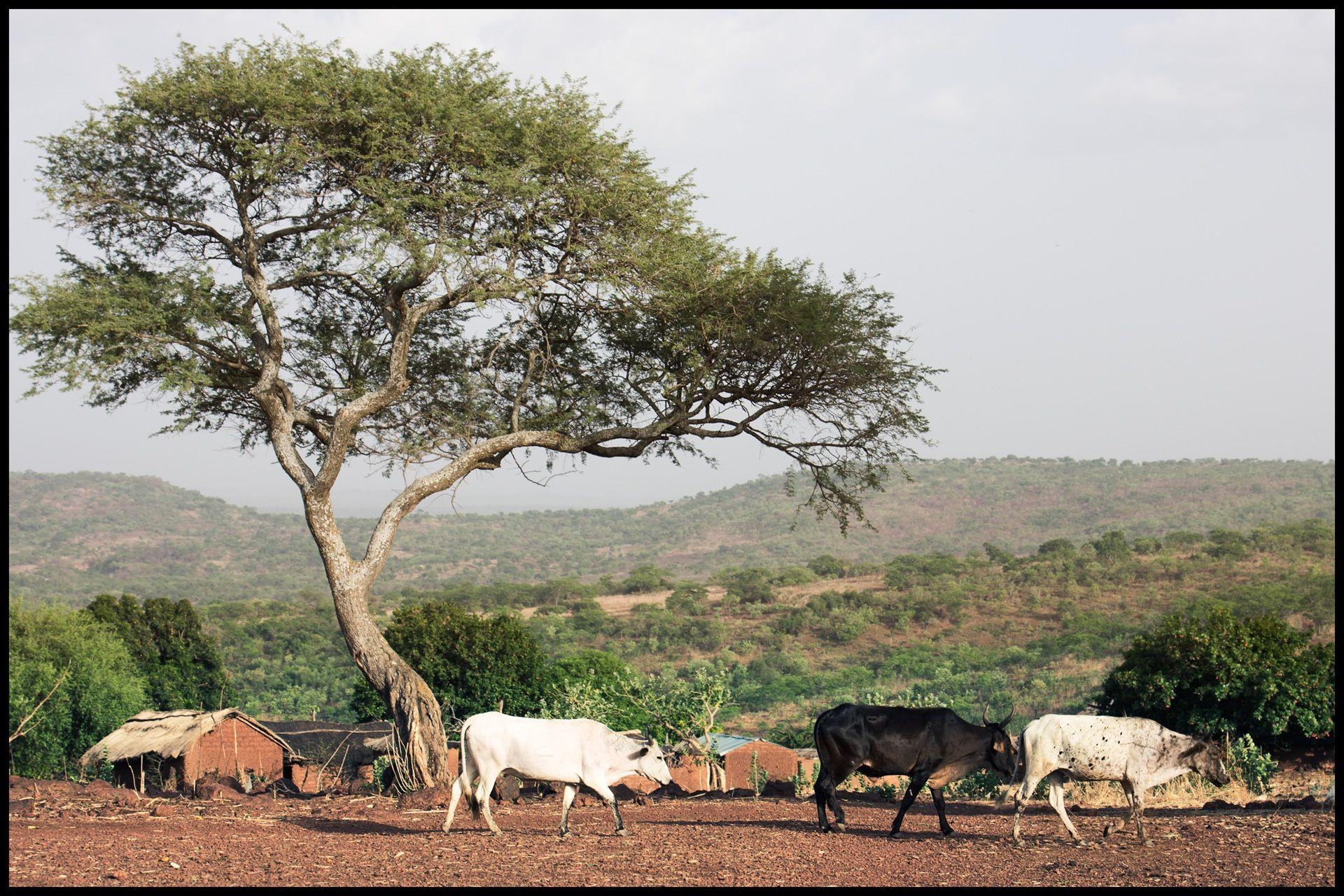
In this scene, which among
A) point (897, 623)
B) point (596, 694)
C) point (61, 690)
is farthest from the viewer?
point (897, 623)

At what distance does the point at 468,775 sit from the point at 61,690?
25013mm

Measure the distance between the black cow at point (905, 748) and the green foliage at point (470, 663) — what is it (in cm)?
2340

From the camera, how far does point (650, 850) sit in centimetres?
1042

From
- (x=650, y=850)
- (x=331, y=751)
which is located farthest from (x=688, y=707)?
(x=331, y=751)

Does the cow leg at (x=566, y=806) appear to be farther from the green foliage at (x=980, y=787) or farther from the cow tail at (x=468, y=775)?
the green foliage at (x=980, y=787)

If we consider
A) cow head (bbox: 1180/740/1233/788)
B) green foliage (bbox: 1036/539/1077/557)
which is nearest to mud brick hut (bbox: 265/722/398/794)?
cow head (bbox: 1180/740/1233/788)

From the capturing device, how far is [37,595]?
347 ft

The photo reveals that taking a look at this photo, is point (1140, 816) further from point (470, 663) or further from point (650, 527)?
point (650, 527)

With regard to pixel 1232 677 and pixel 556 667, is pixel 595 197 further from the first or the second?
pixel 556 667

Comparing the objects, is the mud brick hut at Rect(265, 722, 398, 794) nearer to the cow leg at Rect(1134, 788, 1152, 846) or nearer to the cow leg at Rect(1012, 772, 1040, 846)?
the cow leg at Rect(1012, 772, 1040, 846)

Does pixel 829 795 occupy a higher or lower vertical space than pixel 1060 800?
lower

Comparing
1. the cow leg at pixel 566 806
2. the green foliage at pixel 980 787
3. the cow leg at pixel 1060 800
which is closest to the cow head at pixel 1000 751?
the cow leg at pixel 1060 800

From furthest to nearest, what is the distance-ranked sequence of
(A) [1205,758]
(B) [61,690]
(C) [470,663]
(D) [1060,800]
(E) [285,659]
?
(E) [285,659], (C) [470,663], (B) [61,690], (A) [1205,758], (D) [1060,800]

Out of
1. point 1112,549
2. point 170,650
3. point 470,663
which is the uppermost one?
point 1112,549
